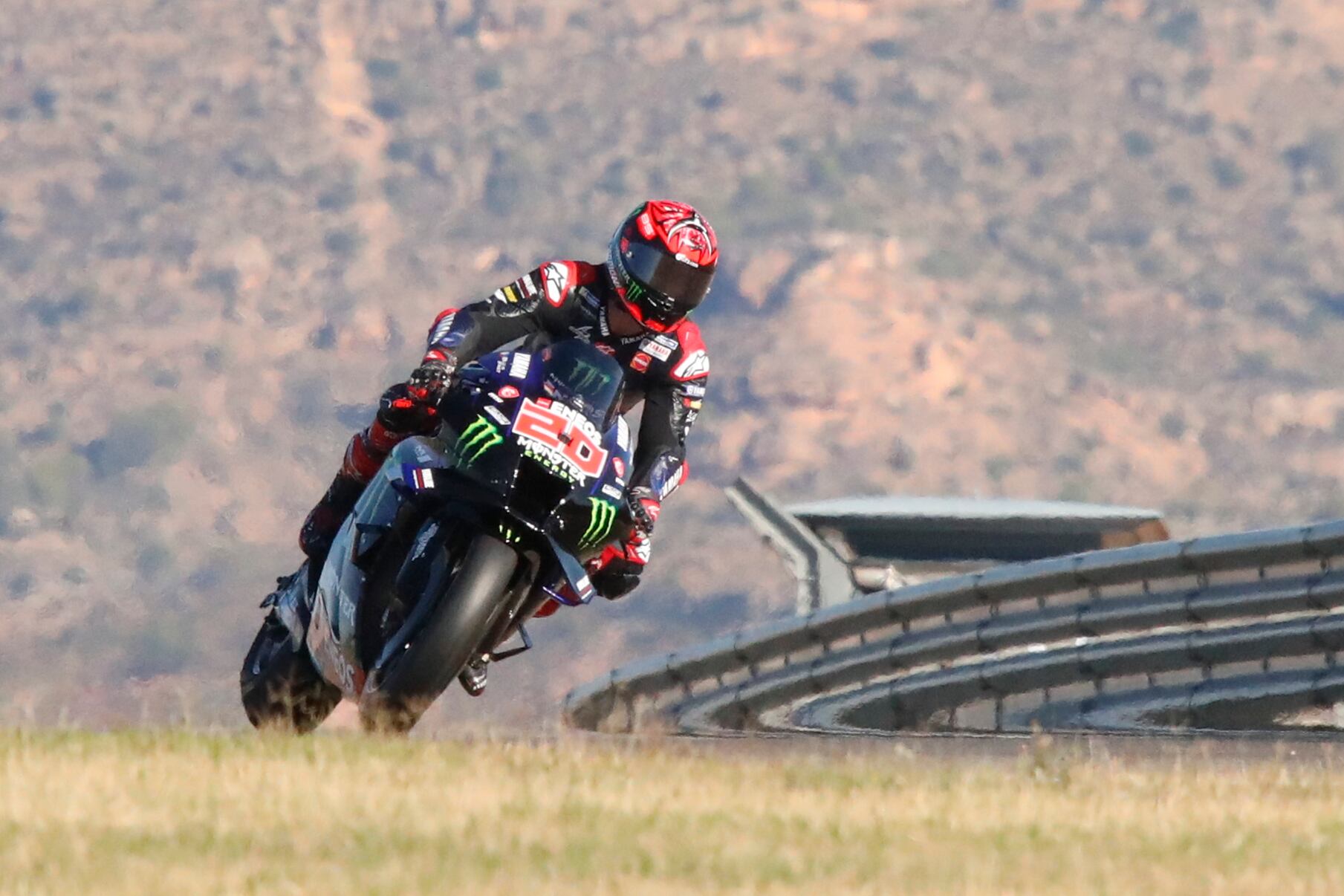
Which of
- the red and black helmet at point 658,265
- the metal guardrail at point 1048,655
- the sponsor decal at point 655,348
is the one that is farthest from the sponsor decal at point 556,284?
the metal guardrail at point 1048,655

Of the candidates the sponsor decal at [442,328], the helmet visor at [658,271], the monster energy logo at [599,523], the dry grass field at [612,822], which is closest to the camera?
the dry grass field at [612,822]

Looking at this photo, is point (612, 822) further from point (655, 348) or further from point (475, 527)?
point (655, 348)

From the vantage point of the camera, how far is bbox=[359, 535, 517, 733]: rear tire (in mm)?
9398

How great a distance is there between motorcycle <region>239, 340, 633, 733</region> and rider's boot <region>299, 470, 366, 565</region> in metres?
0.66

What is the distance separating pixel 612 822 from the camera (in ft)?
24.1

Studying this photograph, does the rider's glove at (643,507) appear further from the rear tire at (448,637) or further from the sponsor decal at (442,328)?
the sponsor decal at (442,328)

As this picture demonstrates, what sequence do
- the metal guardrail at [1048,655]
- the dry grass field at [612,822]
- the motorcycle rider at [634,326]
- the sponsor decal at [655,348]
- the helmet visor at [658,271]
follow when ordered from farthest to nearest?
the metal guardrail at [1048,655], the sponsor decal at [655,348], the helmet visor at [658,271], the motorcycle rider at [634,326], the dry grass field at [612,822]

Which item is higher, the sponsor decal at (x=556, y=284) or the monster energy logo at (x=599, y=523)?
the sponsor decal at (x=556, y=284)

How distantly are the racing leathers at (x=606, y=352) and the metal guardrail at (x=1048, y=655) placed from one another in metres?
5.64

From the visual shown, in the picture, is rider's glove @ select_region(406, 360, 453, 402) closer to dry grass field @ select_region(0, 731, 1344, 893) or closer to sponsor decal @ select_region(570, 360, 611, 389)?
sponsor decal @ select_region(570, 360, 611, 389)

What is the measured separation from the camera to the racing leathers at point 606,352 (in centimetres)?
1023

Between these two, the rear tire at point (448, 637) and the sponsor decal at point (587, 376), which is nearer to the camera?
the rear tire at point (448, 637)

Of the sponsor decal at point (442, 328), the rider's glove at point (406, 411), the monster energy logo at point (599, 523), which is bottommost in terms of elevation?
the monster energy logo at point (599, 523)

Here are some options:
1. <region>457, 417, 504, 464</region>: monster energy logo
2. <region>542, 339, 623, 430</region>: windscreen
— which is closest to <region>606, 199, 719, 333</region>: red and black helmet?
<region>542, 339, 623, 430</region>: windscreen
